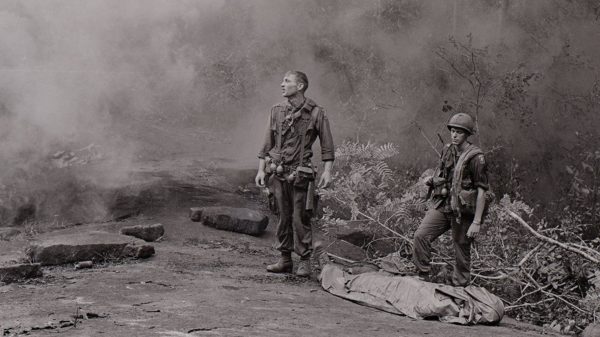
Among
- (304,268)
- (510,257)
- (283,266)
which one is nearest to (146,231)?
(283,266)

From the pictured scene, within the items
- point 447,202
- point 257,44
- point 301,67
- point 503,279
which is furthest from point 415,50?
point 447,202

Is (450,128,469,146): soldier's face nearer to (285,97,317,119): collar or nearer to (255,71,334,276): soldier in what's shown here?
(255,71,334,276): soldier

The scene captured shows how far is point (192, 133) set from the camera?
44.2 ft

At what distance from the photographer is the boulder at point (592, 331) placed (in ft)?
17.0

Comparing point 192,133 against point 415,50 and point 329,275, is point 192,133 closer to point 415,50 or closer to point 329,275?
point 415,50

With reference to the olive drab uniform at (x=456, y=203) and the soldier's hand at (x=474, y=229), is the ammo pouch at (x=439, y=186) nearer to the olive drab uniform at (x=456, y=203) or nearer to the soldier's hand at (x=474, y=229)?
the olive drab uniform at (x=456, y=203)

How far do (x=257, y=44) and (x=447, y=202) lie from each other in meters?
9.74

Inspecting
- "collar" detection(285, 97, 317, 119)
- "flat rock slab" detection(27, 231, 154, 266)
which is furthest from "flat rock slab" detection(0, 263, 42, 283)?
"collar" detection(285, 97, 317, 119)

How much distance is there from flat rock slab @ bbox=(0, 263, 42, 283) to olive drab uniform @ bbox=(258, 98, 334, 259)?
2.19 meters

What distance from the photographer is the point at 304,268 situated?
6.07 m

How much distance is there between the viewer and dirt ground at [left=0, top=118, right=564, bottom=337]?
406 centimetres

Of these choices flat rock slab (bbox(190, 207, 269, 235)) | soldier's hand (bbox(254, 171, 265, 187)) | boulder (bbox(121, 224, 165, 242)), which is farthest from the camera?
flat rock slab (bbox(190, 207, 269, 235))

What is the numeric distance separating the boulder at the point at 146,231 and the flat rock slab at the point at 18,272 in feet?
5.51

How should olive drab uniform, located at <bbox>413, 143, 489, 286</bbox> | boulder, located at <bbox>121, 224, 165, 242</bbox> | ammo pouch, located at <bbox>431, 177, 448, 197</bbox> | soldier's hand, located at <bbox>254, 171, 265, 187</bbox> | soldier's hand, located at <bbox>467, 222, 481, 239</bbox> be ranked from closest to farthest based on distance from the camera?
soldier's hand, located at <bbox>467, 222, 481, 239</bbox> → olive drab uniform, located at <bbox>413, 143, 489, 286</bbox> → ammo pouch, located at <bbox>431, 177, 448, 197</bbox> → soldier's hand, located at <bbox>254, 171, 265, 187</bbox> → boulder, located at <bbox>121, 224, 165, 242</bbox>
